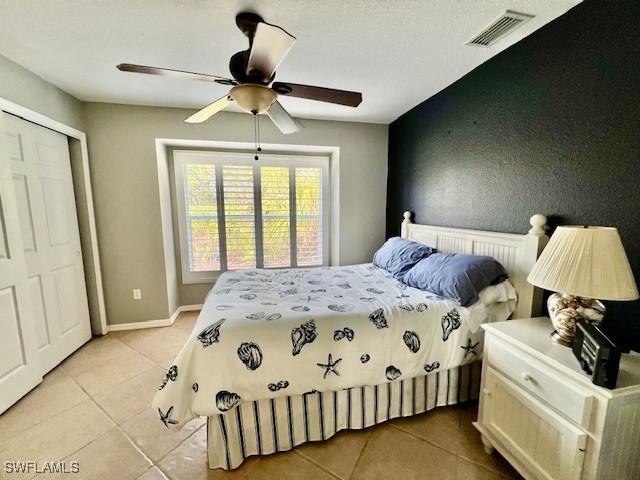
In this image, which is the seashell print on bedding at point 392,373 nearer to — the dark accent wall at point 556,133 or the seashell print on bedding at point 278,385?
the seashell print on bedding at point 278,385

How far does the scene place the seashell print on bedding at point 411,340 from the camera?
1567 millimetres

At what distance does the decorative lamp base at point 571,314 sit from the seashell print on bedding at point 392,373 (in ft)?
2.60

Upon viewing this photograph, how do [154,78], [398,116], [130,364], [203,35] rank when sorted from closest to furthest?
[203,35]
[154,78]
[130,364]
[398,116]

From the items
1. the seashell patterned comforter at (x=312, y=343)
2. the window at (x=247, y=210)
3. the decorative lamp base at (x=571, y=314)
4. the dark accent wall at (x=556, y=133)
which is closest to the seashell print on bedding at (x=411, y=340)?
the seashell patterned comforter at (x=312, y=343)

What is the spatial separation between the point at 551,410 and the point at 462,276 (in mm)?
777

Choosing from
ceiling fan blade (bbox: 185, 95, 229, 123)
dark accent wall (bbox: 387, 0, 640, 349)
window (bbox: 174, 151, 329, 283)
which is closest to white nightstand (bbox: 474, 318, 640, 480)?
dark accent wall (bbox: 387, 0, 640, 349)

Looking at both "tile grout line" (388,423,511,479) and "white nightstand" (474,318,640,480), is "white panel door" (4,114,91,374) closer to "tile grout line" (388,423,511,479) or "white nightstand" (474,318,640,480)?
"tile grout line" (388,423,511,479)

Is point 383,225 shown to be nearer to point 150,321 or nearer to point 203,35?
point 203,35

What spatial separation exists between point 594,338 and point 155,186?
3564 mm

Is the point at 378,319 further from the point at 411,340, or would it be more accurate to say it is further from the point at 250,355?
the point at 250,355

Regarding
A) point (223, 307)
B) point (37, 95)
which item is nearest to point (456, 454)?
point (223, 307)

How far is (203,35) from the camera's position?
167cm

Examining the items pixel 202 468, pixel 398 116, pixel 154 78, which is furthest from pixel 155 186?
pixel 398 116

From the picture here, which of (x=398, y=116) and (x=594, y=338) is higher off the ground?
(x=398, y=116)
